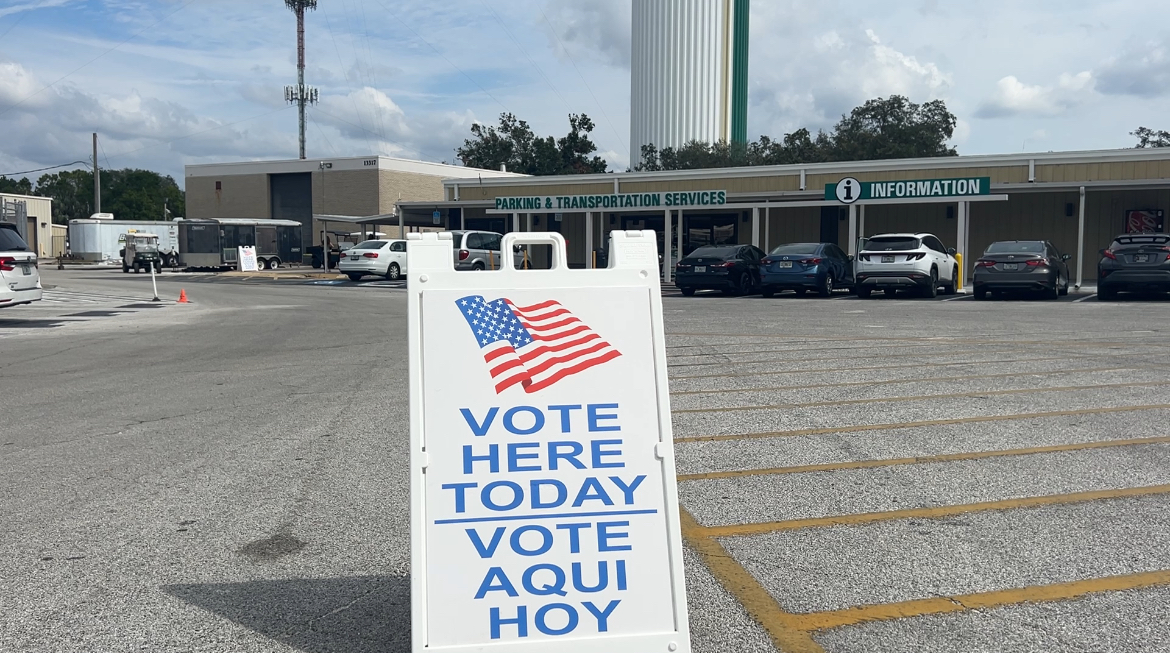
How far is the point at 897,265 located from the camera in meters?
22.5

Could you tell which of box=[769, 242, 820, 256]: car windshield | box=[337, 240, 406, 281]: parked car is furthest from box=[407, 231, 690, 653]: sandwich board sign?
box=[337, 240, 406, 281]: parked car

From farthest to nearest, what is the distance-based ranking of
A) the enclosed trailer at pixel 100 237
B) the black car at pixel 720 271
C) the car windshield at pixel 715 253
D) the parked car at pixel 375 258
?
A: 1. the enclosed trailer at pixel 100 237
2. the parked car at pixel 375 258
3. the car windshield at pixel 715 253
4. the black car at pixel 720 271

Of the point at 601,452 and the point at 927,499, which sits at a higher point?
the point at 601,452

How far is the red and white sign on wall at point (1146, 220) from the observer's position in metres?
29.8

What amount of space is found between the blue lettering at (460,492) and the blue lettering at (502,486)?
0.13 ft

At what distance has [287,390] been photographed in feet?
31.2

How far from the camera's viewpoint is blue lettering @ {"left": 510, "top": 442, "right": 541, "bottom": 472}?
3268 mm

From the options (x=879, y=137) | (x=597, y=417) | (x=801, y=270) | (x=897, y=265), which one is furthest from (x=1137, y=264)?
(x=879, y=137)

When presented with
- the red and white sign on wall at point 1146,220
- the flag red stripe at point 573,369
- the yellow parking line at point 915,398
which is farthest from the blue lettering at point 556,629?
the red and white sign on wall at point 1146,220

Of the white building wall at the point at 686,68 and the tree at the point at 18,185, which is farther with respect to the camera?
the tree at the point at 18,185

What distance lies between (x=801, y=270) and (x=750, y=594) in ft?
67.1

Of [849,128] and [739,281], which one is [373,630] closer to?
[739,281]

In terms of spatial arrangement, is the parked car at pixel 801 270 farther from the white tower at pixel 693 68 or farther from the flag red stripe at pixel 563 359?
the white tower at pixel 693 68

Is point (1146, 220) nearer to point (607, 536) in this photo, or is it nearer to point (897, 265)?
point (897, 265)
